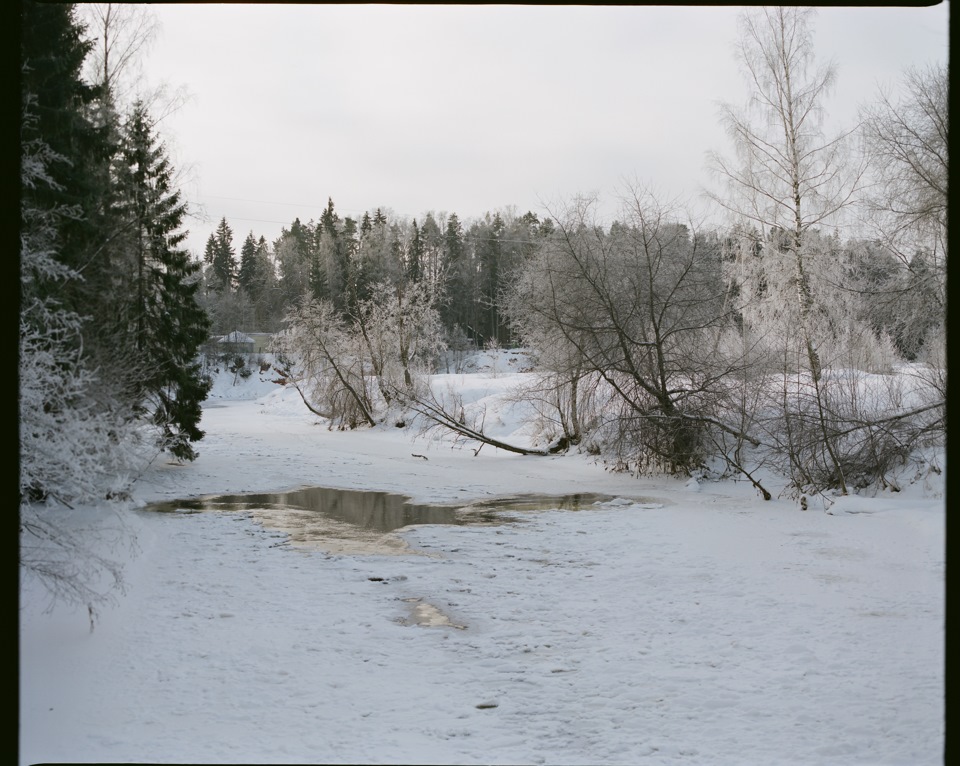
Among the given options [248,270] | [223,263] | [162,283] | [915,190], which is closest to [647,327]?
[915,190]

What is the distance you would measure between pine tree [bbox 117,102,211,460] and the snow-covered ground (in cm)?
414

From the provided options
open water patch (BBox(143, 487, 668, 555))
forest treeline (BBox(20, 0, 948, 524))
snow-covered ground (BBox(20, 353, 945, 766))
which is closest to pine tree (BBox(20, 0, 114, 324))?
forest treeline (BBox(20, 0, 948, 524))

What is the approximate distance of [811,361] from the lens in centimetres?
1123

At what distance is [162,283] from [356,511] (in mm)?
5978

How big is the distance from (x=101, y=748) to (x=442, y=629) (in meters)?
2.55

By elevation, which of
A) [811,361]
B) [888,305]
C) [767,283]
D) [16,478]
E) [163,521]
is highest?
[767,283]

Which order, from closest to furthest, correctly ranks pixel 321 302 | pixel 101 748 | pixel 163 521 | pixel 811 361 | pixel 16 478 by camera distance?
pixel 16 478
pixel 101 748
pixel 163 521
pixel 811 361
pixel 321 302

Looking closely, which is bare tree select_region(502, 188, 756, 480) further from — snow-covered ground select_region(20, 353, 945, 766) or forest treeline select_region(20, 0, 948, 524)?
snow-covered ground select_region(20, 353, 945, 766)

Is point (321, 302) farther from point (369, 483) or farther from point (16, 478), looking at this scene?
point (16, 478)

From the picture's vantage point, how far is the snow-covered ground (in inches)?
149

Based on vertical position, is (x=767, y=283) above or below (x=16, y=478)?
above

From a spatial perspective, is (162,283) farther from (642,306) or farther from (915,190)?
(915,190)

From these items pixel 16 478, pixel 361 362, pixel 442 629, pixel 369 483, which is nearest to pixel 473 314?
pixel 361 362

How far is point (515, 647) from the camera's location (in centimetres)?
529
